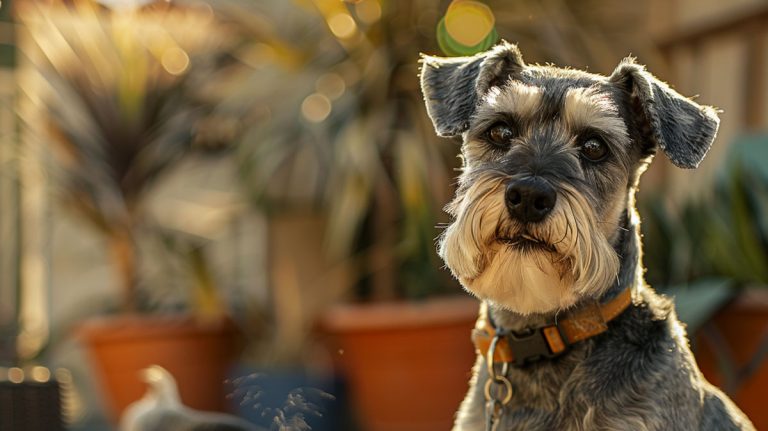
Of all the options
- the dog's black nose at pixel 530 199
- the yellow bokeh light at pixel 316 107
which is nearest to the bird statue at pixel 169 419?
the dog's black nose at pixel 530 199

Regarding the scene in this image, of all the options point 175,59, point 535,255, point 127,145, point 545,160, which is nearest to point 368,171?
point 127,145

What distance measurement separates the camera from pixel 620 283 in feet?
7.39

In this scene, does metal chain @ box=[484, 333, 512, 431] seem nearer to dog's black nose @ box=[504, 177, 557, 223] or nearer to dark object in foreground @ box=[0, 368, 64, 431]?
dog's black nose @ box=[504, 177, 557, 223]

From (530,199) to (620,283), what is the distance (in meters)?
0.36

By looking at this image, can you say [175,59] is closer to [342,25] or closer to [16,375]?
[342,25]

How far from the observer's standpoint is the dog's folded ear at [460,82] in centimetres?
242

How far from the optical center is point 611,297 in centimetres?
222

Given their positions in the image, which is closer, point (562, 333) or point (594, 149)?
point (562, 333)

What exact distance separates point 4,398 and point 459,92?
73.7 inches

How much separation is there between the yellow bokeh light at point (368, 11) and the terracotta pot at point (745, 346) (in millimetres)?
2688

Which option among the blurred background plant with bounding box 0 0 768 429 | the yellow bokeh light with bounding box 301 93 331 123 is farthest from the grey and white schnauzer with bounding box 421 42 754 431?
the yellow bokeh light with bounding box 301 93 331 123

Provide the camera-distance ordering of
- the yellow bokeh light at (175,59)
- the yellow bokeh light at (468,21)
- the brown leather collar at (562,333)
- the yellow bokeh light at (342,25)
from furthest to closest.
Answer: the yellow bokeh light at (175,59) → the yellow bokeh light at (342,25) → the yellow bokeh light at (468,21) → the brown leather collar at (562,333)

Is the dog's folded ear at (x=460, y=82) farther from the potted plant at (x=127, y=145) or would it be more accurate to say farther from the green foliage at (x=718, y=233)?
the potted plant at (x=127, y=145)

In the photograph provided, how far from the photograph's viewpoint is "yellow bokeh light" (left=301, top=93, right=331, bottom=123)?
562 cm
